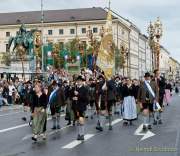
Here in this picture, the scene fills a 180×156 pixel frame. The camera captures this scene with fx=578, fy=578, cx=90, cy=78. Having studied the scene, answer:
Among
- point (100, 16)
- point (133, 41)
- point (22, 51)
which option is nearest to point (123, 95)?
point (22, 51)

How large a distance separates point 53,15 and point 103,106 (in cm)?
11165

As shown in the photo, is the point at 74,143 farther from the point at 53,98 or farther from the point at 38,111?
the point at 53,98

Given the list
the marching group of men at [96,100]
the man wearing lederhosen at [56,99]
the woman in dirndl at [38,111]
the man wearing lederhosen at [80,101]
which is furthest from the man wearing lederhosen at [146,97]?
the woman in dirndl at [38,111]

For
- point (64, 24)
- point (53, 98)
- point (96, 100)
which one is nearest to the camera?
point (53, 98)

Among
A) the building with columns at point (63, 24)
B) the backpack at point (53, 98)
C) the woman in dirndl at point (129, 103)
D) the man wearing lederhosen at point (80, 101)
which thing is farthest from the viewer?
the building with columns at point (63, 24)

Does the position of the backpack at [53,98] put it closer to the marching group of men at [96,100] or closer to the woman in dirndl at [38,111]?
the marching group of men at [96,100]

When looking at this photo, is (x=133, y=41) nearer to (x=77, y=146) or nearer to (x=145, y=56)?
(x=145, y=56)

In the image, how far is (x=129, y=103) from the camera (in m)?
20.6

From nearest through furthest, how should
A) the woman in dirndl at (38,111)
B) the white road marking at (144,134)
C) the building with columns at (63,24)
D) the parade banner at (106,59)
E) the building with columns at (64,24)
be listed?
the woman in dirndl at (38,111), the white road marking at (144,134), the parade banner at (106,59), the building with columns at (64,24), the building with columns at (63,24)

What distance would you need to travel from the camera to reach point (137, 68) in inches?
6083

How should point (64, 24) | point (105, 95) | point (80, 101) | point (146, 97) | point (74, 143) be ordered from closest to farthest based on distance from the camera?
point (74, 143), point (80, 101), point (146, 97), point (105, 95), point (64, 24)

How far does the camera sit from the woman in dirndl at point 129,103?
20.5 m

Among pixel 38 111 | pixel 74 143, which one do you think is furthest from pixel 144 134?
pixel 38 111

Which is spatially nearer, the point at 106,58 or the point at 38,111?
the point at 38,111
